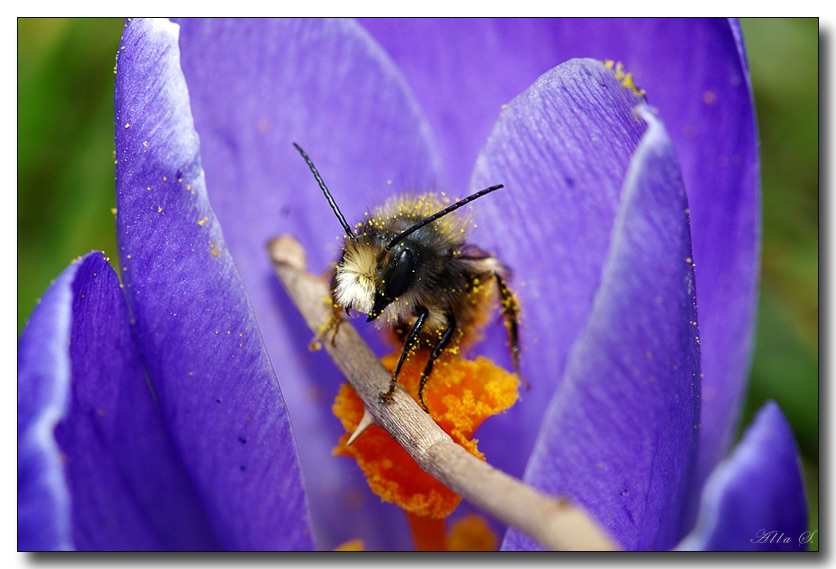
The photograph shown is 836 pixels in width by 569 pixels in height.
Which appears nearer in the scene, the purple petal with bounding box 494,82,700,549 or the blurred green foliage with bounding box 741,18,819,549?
the purple petal with bounding box 494,82,700,549

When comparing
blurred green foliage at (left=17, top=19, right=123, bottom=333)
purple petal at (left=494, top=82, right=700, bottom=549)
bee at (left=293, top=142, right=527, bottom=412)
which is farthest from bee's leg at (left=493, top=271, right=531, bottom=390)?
blurred green foliage at (left=17, top=19, right=123, bottom=333)

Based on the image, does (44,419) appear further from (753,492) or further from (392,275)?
(753,492)

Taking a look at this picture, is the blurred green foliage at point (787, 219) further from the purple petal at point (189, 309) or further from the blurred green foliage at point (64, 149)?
the blurred green foliage at point (64, 149)

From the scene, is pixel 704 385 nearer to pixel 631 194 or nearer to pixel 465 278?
pixel 465 278

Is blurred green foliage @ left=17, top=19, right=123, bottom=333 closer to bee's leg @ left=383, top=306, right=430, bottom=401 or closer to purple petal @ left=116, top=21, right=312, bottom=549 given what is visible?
purple petal @ left=116, top=21, right=312, bottom=549

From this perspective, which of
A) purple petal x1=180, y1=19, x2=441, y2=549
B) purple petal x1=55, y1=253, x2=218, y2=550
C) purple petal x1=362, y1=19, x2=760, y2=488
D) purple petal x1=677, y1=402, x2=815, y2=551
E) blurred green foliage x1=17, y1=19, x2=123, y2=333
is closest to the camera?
purple petal x1=677, y1=402, x2=815, y2=551
